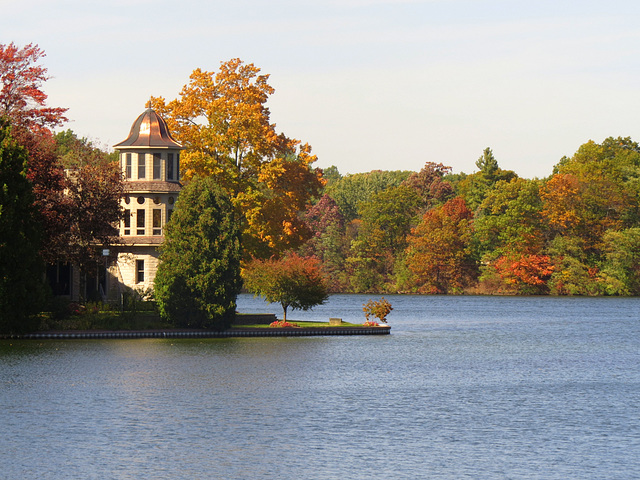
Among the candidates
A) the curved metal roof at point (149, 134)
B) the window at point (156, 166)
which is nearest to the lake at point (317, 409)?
the window at point (156, 166)

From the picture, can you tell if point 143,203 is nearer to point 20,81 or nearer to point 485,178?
point 20,81

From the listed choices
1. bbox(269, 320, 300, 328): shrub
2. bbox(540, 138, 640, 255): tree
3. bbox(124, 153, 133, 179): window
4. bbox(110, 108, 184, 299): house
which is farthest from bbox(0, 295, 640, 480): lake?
bbox(540, 138, 640, 255): tree

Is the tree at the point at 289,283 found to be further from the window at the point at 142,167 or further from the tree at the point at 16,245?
the tree at the point at 16,245

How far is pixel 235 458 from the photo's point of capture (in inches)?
936

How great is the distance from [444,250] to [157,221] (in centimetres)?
7280

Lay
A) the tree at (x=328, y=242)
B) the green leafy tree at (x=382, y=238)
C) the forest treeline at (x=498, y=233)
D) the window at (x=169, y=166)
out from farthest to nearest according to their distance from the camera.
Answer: the tree at (x=328, y=242) → the green leafy tree at (x=382, y=238) → the forest treeline at (x=498, y=233) → the window at (x=169, y=166)

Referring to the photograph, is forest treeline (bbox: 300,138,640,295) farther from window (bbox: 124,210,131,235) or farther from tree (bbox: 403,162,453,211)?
window (bbox: 124,210,131,235)

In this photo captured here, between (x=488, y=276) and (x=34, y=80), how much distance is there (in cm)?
6962

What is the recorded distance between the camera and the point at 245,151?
73500 millimetres

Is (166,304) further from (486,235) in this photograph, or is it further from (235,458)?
(486,235)

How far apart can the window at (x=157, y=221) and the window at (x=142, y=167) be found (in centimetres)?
240

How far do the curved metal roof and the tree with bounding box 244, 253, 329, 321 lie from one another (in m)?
10.4

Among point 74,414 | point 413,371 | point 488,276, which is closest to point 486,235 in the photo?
point 488,276

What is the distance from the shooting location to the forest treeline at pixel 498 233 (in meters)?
120
